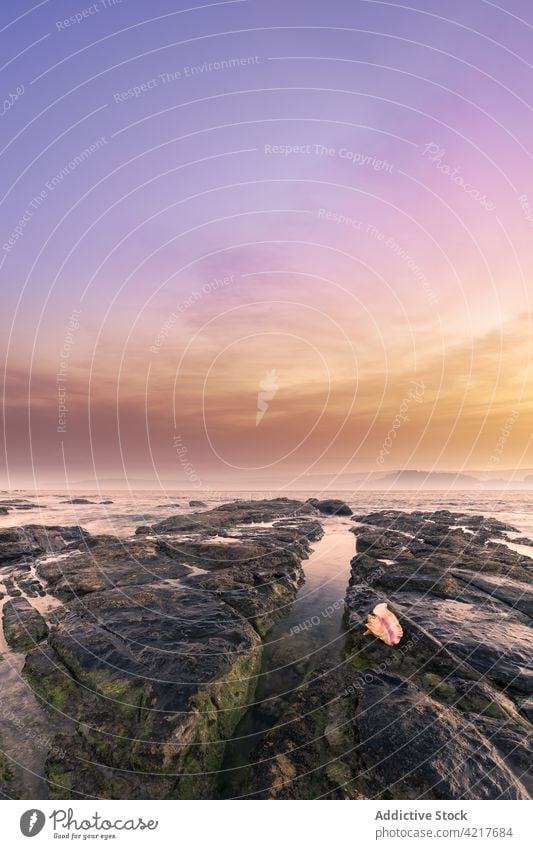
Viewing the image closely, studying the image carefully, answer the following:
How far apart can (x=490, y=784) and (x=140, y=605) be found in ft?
41.0

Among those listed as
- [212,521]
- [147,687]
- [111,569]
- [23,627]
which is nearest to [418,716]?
[147,687]

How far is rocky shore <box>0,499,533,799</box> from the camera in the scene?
A: 702 centimetres

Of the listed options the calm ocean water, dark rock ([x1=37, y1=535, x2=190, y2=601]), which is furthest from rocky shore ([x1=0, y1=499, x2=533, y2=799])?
the calm ocean water

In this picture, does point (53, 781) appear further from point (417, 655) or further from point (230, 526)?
point (230, 526)

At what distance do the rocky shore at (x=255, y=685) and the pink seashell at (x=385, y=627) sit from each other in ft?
0.82

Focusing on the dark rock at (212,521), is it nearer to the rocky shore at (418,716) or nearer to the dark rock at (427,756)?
the rocky shore at (418,716)

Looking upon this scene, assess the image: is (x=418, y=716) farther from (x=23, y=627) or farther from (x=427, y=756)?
(x=23, y=627)

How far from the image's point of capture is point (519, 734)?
305 inches

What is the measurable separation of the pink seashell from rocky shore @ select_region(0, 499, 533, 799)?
251mm

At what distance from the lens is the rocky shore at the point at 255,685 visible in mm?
7016

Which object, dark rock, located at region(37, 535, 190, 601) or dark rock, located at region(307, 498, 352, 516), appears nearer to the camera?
dark rock, located at region(37, 535, 190, 601)

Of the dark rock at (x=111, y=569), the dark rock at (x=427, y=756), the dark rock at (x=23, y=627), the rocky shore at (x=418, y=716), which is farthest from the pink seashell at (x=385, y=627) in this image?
the dark rock at (x=23, y=627)

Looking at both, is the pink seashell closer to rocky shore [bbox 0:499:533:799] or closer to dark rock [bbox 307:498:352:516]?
rocky shore [bbox 0:499:533:799]
